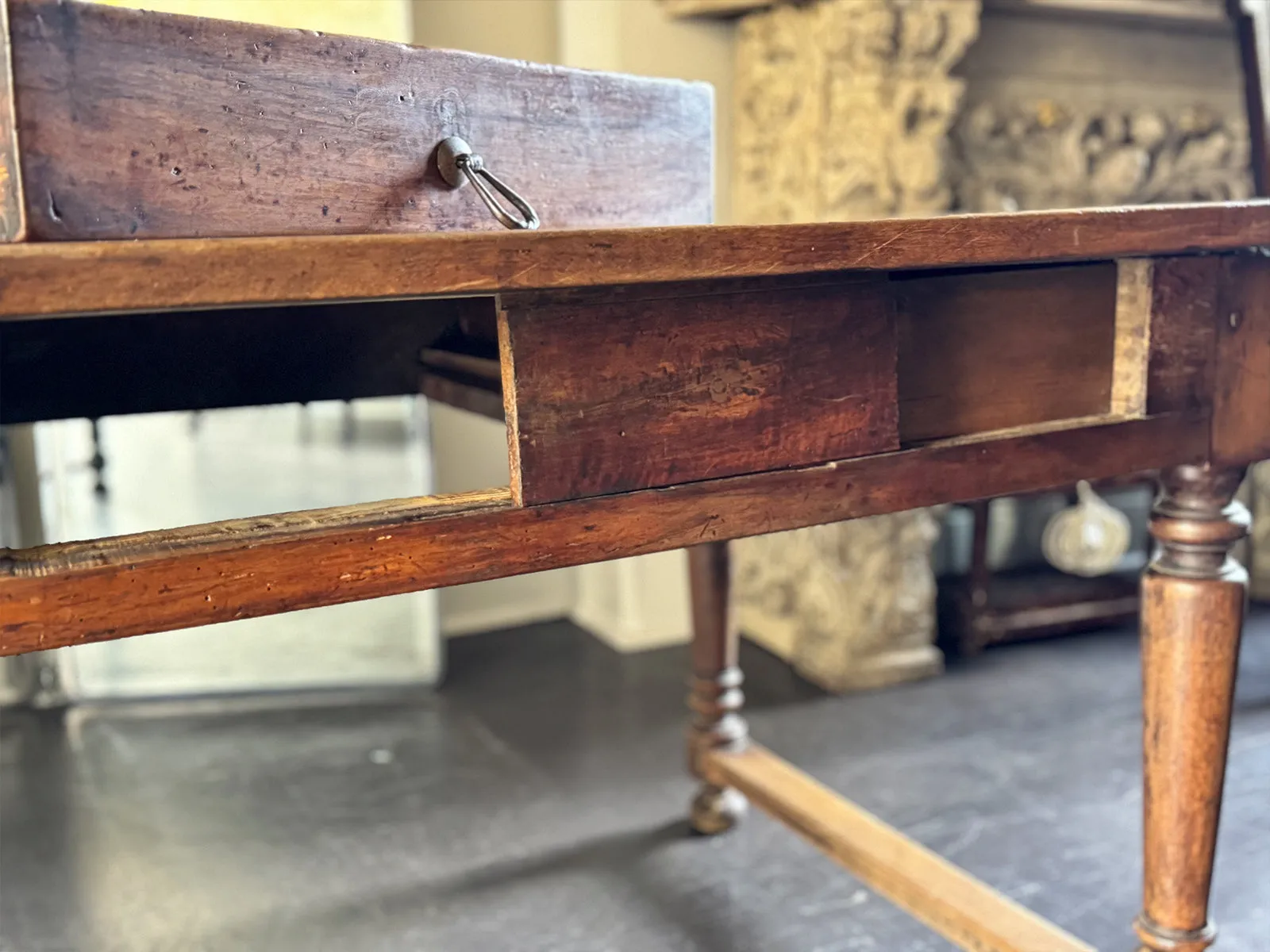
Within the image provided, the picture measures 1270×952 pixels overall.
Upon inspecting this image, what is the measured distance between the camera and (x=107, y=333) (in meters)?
1.07

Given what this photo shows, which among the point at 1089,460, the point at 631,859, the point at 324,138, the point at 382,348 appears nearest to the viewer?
the point at 324,138

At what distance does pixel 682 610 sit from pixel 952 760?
2.57 feet

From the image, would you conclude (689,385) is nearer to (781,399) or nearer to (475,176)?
(781,399)

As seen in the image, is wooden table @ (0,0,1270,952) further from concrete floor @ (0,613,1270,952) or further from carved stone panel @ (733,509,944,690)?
carved stone panel @ (733,509,944,690)

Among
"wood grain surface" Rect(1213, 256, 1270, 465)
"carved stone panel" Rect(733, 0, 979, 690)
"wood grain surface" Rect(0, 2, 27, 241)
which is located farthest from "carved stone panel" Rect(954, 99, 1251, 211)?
"wood grain surface" Rect(0, 2, 27, 241)

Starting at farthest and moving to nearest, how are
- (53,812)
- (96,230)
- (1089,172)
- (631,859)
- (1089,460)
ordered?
(1089,172)
(53,812)
(631,859)
(1089,460)
(96,230)

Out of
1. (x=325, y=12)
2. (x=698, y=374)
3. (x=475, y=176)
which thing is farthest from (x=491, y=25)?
(x=698, y=374)

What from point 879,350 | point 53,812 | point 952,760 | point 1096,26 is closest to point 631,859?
point 952,760

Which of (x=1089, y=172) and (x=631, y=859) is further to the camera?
(x=1089, y=172)

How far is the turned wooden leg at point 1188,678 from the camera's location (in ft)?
3.01

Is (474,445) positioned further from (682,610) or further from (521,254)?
(521,254)

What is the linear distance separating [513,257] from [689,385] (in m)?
0.15

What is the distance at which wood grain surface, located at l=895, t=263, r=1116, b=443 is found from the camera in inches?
30.0

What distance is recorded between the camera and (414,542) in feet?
1.99
